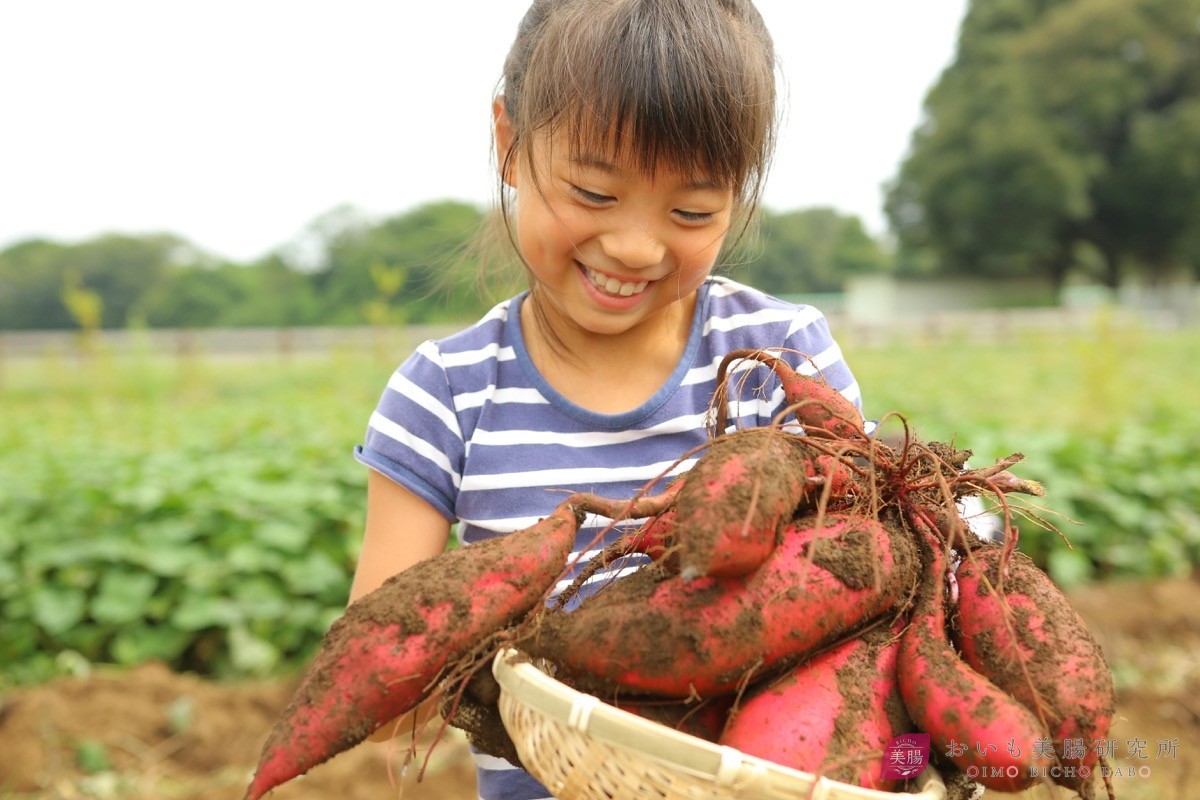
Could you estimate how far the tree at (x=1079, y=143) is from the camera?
100 feet

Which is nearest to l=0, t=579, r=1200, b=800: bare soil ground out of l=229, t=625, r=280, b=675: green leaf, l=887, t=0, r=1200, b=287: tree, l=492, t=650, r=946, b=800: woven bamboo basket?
l=229, t=625, r=280, b=675: green leaf

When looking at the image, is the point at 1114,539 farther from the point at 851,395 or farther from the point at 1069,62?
the point at 1069,62

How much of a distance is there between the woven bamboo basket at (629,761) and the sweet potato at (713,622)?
135mm

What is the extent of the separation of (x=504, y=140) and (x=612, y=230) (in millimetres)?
357

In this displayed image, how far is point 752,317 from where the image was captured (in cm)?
150

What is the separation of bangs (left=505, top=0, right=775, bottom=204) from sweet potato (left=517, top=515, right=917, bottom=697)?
531 millimetres

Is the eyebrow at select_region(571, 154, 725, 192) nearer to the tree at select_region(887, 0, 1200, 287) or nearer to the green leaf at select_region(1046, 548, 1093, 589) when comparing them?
the green leaf at select_region(1046, 548, 1093, 589)

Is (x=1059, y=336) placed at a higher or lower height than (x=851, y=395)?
lower

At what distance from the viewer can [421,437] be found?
4.58ft

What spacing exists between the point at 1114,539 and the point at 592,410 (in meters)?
3.88

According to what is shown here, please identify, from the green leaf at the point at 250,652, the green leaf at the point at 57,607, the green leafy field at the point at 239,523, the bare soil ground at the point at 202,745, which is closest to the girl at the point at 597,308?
the green leafy field at the point at 239,523

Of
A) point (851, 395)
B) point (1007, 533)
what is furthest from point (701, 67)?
point (1007, 533)

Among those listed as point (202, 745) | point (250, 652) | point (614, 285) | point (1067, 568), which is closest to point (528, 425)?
point (614, 285)

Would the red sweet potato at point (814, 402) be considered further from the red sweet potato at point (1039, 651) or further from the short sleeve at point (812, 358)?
the red sweet potato at point (1039, 651)
